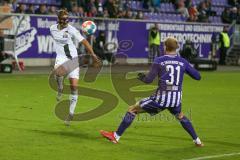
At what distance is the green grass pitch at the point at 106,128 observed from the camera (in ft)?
35.4

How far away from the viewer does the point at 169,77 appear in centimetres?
1117

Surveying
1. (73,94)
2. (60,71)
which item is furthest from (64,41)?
(73,94)

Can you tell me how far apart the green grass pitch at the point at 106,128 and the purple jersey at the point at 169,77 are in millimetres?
879

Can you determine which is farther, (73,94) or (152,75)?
(73,94)

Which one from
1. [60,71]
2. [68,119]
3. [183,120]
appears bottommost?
[68,119]

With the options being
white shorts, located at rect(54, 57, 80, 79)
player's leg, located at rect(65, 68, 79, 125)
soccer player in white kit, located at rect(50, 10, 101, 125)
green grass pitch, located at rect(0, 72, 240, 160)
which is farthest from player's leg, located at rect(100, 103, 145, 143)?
white shorts, located at rect(54, 57, 80, 79)

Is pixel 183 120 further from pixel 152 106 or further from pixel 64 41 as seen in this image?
pixel 64 41

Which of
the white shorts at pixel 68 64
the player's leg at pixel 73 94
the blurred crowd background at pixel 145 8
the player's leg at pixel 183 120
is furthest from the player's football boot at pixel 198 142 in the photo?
the blurred crowd background at pixel 145 8

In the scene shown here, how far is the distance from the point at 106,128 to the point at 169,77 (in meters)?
2.85

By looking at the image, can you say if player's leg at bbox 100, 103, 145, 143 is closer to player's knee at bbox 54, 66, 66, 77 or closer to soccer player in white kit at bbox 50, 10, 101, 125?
soccer player in white kit at bbox 50, 10, 101, 125

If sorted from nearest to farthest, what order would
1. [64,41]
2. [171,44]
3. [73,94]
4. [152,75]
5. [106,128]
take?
1. [152,75]
2. [171,44]
3. [106,128]
4. [73,94]
5. [64,41]

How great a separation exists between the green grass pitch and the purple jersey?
879 millimetres

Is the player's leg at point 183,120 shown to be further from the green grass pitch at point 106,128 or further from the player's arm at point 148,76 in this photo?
the player's arm at point 148,76

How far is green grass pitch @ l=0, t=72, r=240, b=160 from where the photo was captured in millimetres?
10797
